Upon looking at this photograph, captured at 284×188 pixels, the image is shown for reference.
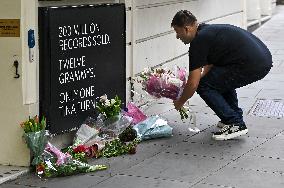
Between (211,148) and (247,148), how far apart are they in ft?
1.33

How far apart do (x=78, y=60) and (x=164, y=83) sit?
122 centimetres

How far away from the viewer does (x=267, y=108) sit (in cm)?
922

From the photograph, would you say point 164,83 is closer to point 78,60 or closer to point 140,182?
point 78,60

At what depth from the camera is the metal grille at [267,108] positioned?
8.79 metres

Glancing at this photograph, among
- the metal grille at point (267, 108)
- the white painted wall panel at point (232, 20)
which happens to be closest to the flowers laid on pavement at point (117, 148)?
the metal grille at point (267, 108)

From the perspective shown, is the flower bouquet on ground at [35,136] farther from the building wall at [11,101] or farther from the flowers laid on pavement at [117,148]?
the flowers laid on pavement at [117,148]

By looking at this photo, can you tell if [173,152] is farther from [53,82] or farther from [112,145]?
[53,82]

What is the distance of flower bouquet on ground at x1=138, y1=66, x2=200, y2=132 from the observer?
7508 millimetres

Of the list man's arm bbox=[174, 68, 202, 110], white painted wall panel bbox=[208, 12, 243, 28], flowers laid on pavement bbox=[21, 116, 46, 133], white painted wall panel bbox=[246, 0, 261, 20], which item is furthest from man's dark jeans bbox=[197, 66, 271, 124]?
white painted wall panel bbox=[246, 0, 261, 20]

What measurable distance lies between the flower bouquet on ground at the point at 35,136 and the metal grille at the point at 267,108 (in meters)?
3.73

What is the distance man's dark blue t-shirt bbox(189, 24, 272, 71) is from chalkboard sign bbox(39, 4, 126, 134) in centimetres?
98

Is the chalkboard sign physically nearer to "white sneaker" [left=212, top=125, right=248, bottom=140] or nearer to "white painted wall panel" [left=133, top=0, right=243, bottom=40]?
"white painted wall panel" [left=133, top=0, right=243, bottom=40]

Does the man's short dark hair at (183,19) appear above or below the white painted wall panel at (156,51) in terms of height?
above

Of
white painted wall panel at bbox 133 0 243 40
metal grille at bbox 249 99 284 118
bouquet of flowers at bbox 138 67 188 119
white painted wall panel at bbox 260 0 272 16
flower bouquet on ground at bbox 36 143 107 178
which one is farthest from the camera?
white painted wall panel at bbox 260 0 272 16
